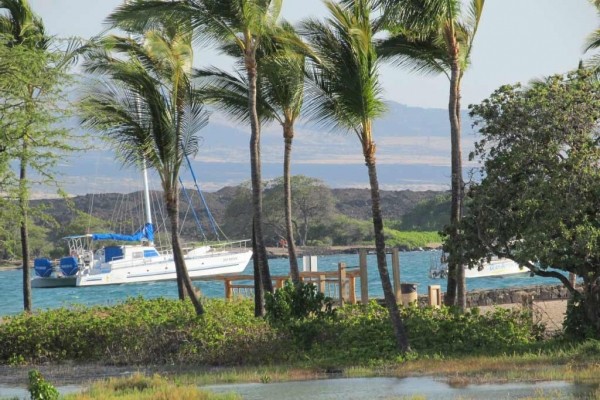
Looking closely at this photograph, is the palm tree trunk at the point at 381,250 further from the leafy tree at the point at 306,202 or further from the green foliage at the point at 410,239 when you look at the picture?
the leafy tree at the point at 306,202

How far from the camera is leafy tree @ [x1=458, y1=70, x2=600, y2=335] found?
2255 cm

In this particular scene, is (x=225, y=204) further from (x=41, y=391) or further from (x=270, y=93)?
(x=41, y=391)

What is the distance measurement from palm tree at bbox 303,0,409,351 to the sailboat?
178 feet

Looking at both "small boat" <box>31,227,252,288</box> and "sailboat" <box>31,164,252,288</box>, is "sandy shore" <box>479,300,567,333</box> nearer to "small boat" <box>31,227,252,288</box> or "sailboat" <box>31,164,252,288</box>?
"sailboat" <box>31,164,252,288</box>

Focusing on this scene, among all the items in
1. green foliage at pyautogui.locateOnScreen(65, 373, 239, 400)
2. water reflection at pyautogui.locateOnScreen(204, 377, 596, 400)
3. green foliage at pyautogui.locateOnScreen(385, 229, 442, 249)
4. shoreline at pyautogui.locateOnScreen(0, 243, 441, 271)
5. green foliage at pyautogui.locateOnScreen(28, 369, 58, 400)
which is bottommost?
water reflection at pyautogui.locateOnScreen(204, 377, 596, 400)

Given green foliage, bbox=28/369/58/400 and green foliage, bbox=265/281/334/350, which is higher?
green foliage, bbox=265/281/334/350

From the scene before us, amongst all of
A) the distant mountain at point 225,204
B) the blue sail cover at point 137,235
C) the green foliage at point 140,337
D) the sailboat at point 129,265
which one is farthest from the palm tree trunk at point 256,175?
the distant mountain at point 225,204

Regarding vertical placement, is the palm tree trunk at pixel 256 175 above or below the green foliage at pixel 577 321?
above

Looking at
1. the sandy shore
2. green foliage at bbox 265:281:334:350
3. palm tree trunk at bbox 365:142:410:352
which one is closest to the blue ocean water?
the sandy shore

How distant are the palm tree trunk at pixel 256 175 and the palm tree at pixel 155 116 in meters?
1.34

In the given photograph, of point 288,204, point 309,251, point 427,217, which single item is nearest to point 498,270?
point 288,204

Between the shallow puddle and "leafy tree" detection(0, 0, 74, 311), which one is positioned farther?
"leafy tree" detection(0, 0, 74, 311)

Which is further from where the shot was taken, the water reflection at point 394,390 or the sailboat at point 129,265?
the sailboat at point 129,265

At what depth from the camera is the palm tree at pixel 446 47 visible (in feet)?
78.6
